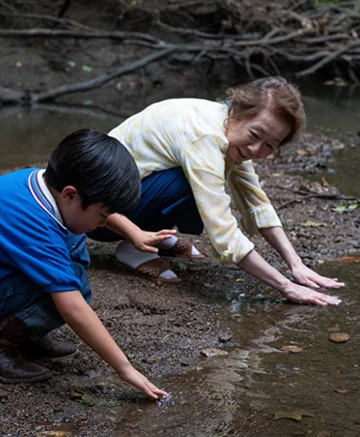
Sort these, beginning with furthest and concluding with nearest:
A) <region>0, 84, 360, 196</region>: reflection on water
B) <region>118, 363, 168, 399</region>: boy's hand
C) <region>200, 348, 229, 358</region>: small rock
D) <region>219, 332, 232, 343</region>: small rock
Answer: <region>0, 84, 360, 196</region>: reflection on water
<region>219, 332, 232, 343</region>: small rock
<region>200, 348, 229, 358</region>: small rock
<region>118, 363, 168, 399</region>: boy's hand

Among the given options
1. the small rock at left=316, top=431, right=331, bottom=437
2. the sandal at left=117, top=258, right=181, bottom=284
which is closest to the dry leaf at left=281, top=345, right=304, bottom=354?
the small rock at left=316, top=431, right=331, bottom=437

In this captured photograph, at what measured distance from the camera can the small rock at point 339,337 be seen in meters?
2.78

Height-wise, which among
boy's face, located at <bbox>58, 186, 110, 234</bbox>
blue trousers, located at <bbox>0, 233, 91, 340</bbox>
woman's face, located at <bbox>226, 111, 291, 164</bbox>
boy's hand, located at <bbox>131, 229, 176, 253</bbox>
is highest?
boy's face, located at <bbox>58, 186, 110, 234</bbox>

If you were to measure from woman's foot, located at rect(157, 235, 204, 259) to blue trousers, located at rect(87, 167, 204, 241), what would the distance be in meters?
0.22

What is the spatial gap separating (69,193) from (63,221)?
118 mm

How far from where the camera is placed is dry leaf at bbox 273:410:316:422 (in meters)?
2.18

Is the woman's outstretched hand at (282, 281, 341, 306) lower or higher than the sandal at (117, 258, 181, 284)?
lower

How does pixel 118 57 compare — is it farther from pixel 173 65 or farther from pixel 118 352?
pixel 118 352

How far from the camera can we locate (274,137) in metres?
3.07

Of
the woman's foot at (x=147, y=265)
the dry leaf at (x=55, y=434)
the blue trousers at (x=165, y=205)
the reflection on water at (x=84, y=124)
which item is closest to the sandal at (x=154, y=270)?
the woman's foot at (x=147, y=265)

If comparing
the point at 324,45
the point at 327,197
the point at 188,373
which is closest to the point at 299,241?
the point at 327,197

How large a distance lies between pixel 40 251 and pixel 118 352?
377 mm

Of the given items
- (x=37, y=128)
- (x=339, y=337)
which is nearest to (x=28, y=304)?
(x=339, y=337)

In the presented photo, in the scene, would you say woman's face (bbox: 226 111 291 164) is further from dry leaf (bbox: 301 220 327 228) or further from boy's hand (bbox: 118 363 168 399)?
boy's hand (bbox: 118 363 168 399)
